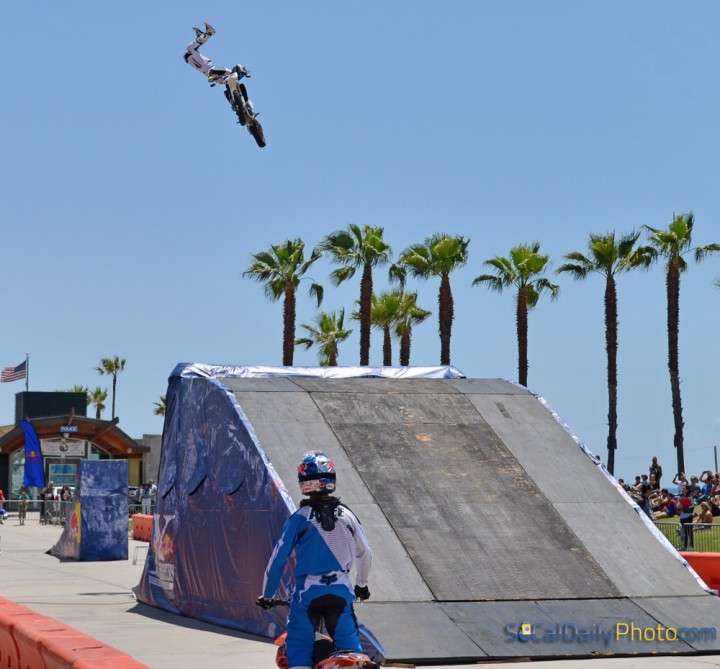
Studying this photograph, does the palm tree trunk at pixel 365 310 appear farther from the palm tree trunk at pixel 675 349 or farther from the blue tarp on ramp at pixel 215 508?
the blue tarp on ramp at pixel 215 508

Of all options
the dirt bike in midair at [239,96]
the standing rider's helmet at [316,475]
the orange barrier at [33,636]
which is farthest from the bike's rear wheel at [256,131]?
the standing rider's helmet at [316,475]

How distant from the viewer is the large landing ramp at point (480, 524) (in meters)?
11.6

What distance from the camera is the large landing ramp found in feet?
38.1

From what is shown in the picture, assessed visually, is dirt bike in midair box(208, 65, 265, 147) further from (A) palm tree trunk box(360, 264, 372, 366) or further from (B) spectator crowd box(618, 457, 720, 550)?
(A) palm tree trunk box(360, 264, 372, 366)

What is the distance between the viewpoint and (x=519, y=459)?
14547 mm

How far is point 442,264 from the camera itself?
165ft

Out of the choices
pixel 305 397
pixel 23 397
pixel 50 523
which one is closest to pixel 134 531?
pixel 50 523

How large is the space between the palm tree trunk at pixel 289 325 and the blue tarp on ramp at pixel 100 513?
2335cm

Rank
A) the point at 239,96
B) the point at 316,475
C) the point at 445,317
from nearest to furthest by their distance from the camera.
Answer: the point at 316,475 → the point at 239,96 → the point at 445,317

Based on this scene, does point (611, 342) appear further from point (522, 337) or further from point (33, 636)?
point (33, 636)

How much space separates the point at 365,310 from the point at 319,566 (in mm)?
44257

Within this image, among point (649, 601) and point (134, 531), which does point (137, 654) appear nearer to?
point (649, 601)

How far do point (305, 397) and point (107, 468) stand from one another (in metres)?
12.7

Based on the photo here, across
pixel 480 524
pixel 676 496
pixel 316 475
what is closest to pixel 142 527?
pixel 676 496
